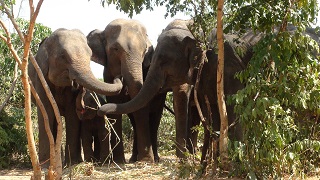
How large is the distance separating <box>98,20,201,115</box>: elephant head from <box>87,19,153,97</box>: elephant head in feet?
4.71

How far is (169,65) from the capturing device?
361 inches

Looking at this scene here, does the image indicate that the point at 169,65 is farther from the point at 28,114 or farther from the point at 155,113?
the point at 155,113

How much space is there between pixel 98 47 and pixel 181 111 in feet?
8.22

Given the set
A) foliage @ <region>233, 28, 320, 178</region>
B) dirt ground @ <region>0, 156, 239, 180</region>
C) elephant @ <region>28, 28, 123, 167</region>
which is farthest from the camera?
elephant @ <region>28, 28, 123, 167</region>

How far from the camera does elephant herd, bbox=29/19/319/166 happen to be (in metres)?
8.85

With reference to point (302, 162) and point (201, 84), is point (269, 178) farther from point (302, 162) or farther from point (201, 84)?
point (201, 84)

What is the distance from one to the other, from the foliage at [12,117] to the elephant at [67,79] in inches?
29.4

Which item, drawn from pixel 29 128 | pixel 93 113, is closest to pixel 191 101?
pixel 93 113

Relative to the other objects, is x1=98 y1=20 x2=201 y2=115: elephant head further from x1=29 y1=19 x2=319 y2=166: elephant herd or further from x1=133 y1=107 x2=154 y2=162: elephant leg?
x1=133 y1=107 x2=154 y2=162: elephant leg

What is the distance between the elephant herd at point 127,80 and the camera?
885cm

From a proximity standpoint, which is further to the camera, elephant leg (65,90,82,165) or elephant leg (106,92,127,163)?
elephant leg (106,92,127,163)

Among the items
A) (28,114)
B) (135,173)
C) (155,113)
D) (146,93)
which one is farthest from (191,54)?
(155,113)

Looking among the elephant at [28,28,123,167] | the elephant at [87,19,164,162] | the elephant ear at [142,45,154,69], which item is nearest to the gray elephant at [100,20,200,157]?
the elephant at [28,28,123,167]

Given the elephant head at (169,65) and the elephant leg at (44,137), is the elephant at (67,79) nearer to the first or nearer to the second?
the elephant leg at (44,137)
